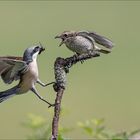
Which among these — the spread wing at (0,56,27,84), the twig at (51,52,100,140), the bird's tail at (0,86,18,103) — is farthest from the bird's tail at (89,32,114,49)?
the twig at (51,52,100,140)

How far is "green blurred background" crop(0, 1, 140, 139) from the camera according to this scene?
16922 millimetres

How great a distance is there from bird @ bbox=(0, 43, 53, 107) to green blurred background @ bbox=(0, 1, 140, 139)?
5761 millimetres

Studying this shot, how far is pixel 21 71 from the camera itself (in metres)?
5.06

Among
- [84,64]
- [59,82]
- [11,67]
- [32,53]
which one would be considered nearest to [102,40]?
[32,53]

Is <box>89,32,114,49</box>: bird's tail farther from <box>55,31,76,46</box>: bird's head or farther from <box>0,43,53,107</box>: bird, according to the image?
<box>55,31,76,46</box>: bird's head

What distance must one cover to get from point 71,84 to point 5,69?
1488 cm

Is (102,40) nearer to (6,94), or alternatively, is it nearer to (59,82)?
(6,94)

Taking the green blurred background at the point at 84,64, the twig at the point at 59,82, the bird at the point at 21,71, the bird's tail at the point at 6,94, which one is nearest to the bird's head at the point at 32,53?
Result: the bird at the point at 21,71

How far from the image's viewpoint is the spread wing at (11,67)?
5012 mm

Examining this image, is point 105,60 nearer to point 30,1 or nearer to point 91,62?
point 91,62

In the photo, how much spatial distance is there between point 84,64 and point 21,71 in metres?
16.3

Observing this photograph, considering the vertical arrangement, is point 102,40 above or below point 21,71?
above

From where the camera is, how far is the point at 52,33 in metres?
24.7

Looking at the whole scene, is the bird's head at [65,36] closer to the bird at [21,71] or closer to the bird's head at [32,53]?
the bird at [21,71]
